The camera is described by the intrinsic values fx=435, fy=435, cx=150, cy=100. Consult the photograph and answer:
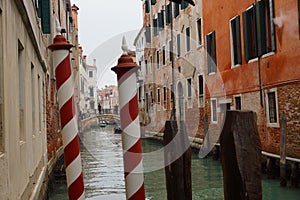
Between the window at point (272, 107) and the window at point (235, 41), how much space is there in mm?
1581

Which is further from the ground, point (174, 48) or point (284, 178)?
point (174, 48)

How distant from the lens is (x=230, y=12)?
11.0 meters

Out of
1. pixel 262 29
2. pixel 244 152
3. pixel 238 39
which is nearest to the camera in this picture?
pixel 244 152

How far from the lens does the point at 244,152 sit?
1.81 m

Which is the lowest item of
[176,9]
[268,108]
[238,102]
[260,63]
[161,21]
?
[268,108]

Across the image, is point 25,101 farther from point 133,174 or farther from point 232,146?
point 232,146

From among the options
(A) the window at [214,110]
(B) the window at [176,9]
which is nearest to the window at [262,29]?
(A) the window at [214,110]

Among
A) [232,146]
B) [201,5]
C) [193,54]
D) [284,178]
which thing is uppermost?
[201,5]

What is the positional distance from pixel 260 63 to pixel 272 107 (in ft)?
3.31

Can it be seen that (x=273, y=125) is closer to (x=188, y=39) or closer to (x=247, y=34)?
(x=247, y=34)

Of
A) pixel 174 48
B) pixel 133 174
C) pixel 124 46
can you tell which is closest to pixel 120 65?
pixel 124 46

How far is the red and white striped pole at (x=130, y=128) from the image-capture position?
1.91 metres

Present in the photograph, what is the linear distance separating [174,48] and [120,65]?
15.7 metres

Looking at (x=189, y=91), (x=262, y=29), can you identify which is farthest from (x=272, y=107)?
(x=189, y=91)
